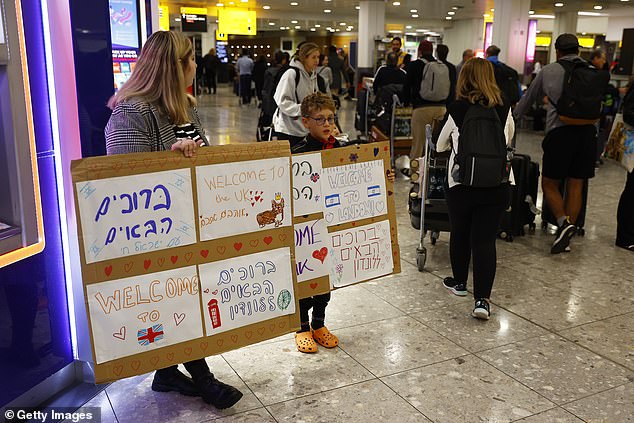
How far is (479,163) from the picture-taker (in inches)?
136

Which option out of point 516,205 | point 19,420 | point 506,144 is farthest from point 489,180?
point 19,420

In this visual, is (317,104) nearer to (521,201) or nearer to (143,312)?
(143,312)

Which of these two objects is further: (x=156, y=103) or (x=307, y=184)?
(x=307, y=184)

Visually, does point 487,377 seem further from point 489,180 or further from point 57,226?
point 57,226

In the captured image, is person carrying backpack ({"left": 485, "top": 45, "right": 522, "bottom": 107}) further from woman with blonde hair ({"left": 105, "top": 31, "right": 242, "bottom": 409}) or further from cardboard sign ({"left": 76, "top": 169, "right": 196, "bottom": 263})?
cardboard sign ({"left": 76, "top": 169, "right": 196, "bottom": 263})

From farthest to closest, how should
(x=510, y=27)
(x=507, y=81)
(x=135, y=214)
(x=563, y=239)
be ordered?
(x=510, y=27) → (x=507, y=81) → (x=563, y=239) → (x=135, y=214)

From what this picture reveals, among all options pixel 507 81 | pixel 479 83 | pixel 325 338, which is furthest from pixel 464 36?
pixel 325 338

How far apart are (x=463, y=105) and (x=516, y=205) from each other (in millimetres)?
1981

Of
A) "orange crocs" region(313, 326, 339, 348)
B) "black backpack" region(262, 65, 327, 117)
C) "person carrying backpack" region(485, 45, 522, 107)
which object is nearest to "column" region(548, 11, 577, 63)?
"person carrying backpack" region(485, 45, 522, 107)

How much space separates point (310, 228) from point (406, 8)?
19.7 meters

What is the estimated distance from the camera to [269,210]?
2.66m

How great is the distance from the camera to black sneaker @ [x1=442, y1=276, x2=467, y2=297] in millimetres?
4012

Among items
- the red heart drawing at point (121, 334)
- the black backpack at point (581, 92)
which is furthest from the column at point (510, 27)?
the red heart drawing at point (121, 334)

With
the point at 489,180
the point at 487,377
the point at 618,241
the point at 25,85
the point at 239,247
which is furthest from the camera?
the point at 618,241
